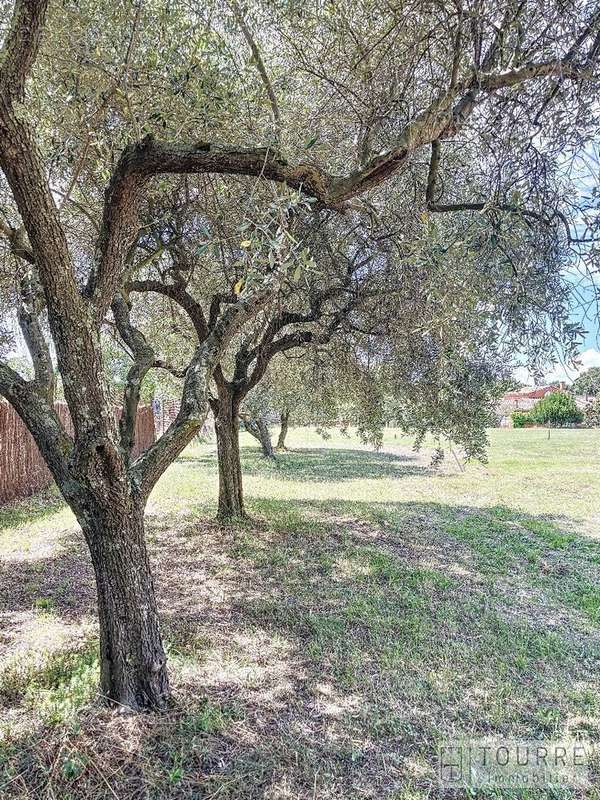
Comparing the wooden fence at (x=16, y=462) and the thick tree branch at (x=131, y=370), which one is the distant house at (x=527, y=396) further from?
the wooden fence at (x=16, y=462)

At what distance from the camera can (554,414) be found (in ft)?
118

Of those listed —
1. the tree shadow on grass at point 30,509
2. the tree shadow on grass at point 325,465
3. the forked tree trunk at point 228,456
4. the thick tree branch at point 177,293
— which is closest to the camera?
the thick tree branch at point 177,293

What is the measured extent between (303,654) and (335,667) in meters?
0.28

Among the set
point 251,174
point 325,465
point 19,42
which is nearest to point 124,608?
point 251,174

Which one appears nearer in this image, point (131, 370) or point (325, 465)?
point (131, 370)

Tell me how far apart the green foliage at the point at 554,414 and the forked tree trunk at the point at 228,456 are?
29074mm

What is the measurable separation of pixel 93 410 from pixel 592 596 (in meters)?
5.34

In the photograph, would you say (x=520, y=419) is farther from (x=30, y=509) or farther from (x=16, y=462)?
(x=30, y=509)

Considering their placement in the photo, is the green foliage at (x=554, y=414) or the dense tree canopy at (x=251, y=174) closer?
the dense tree canopy at (x=251, y=174)

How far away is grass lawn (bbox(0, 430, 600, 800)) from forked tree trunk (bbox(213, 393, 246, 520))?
37cm

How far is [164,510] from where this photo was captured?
8805 millimetres

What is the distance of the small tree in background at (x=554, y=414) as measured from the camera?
1307 inches

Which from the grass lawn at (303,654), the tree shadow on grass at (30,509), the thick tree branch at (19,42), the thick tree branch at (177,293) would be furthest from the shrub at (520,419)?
the thick tree branch at (19,42)

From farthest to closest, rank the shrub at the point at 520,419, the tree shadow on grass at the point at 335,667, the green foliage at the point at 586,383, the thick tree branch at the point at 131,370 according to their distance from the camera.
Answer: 1. the shrub at the point at 520,419
2. the thick tree branch at the point at 131,370
3. the green foliage at the point at 586,383
4. the tree shadow on grass at the point at 335,667
